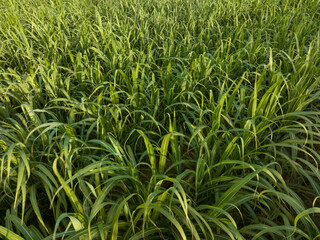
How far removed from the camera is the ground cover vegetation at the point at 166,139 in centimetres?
89

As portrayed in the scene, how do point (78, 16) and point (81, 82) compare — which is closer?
point (81, 82)

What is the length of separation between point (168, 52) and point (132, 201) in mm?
1258

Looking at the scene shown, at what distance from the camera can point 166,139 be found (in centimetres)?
95

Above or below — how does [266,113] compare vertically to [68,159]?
below

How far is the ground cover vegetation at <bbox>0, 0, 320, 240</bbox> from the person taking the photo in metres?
0.89

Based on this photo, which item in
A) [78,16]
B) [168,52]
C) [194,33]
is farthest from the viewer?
[78,16]

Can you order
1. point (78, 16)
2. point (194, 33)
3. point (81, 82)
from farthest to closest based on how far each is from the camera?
1. point (78, 16)
2. point (194, 33)
3. point (81, 82)

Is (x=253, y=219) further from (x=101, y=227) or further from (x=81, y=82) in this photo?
(x=81, y=82)

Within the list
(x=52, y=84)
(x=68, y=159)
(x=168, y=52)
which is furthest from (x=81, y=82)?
(x=68, y=159)

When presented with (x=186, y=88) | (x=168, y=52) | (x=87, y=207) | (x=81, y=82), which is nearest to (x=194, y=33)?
(x=168, y=52)

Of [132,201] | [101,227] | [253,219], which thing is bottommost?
[253,219]

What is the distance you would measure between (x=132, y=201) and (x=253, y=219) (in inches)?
21.9

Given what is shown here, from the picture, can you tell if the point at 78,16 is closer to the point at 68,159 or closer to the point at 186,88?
the point at 186,88

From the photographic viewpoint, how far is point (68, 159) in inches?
37.5
